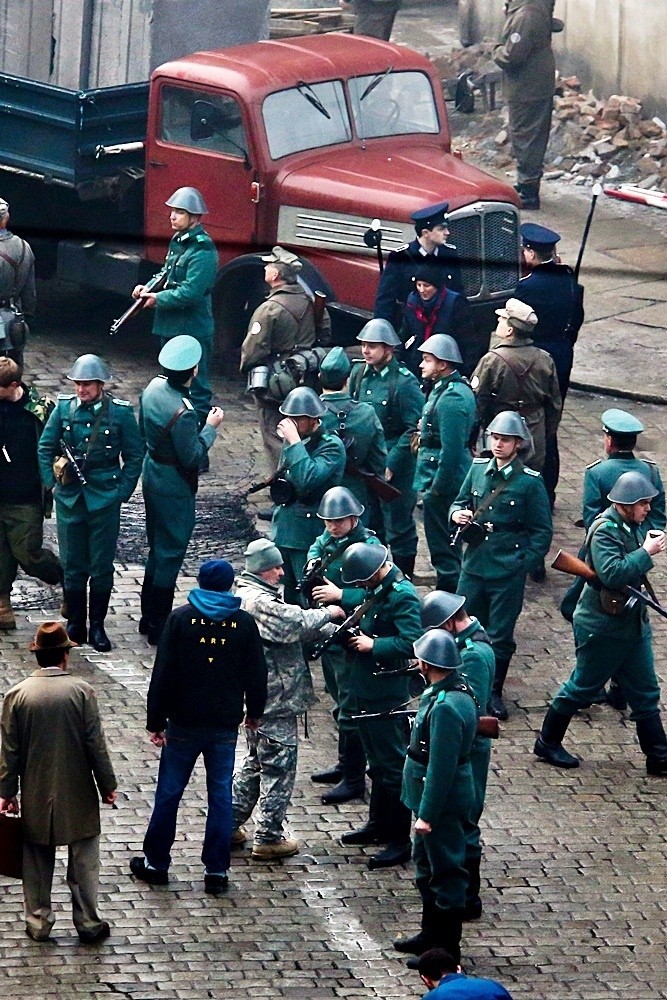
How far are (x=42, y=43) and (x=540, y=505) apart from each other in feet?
28.2

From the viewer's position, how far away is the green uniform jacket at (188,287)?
14.6 m

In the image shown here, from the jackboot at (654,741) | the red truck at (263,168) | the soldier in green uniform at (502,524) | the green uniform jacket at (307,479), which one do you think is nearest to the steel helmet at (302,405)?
the green uniform jacket at (307,479)

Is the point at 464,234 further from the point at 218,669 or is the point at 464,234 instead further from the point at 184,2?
the point at 218,669

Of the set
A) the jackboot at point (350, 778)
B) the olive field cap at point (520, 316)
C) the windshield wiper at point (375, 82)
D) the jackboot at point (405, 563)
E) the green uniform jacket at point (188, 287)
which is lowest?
the jackboot at point (405, 563)

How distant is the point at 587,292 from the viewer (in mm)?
19531

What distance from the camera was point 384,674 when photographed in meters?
10.2

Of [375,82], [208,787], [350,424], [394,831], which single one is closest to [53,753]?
[208,787]

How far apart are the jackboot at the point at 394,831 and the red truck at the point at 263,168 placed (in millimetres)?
6023

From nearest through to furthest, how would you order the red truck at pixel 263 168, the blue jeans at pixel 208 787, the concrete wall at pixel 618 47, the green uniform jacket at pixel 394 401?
the blue jeans at pixel 208 787, the green uniform jacket at pixel 394 401, the red truck at pixel 263 168, the concrete wall at pixel 618 47

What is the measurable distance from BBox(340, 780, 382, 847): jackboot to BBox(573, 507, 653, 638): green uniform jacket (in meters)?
1.48

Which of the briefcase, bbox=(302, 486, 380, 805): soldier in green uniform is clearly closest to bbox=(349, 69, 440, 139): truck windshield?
bbox=(302, 486, 380, 805): soldier in green uniform

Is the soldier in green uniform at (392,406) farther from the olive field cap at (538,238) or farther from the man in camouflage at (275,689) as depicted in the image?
the man in camouflage at (275,689)

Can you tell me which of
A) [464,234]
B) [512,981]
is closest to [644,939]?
[512,981]

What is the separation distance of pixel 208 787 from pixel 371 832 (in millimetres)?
952
